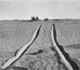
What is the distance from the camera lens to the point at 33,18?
37594 mm

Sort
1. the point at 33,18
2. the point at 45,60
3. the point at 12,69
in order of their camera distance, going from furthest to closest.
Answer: the point at 33,18 < the point at 45,60 < the point at 12,69

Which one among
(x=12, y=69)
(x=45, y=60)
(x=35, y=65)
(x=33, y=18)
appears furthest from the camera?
(x=33, y=18)

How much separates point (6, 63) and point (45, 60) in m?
1.05

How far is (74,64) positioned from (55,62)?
53 centimetres

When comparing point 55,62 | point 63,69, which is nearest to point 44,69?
point 63,69

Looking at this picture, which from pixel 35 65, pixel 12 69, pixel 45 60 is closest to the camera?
pixel 12 69

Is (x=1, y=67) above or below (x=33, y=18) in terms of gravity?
below

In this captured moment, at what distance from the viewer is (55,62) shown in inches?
254

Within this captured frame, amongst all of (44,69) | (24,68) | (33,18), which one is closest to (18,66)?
(24,68)

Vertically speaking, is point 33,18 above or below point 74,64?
above

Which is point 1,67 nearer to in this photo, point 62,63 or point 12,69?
point 12,69

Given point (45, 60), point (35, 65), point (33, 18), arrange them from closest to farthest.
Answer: point (35, 65) → point (45, 60) → point (33, 18)

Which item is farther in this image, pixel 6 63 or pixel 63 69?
pixel 6 63

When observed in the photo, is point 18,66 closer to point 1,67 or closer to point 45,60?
point 1,67
